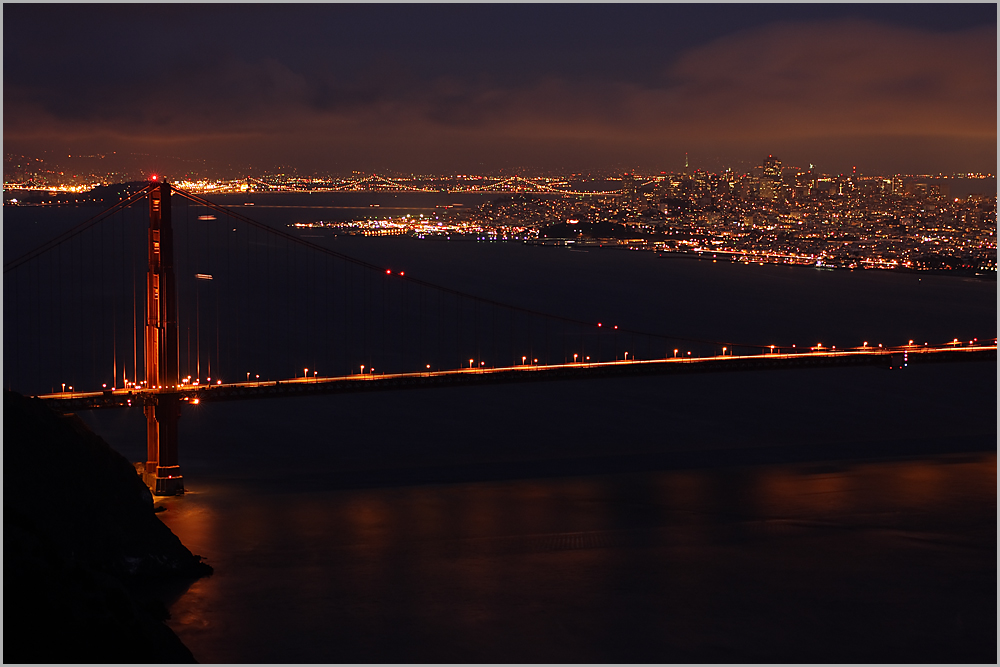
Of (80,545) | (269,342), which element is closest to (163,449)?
(80,545)

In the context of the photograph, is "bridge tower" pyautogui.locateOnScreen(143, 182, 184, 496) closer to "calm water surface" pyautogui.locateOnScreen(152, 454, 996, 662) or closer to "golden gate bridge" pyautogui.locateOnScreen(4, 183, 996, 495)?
"golden gate bridge" pyautogui.locateOnScreen(4, 183, 996, 495)

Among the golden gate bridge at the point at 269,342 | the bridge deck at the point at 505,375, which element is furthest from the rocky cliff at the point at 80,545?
the golden gate bridge at the point at 269,342

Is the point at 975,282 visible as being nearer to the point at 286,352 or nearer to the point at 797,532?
the point at 286,352

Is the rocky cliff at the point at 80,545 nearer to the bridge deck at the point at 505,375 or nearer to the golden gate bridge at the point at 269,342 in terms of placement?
the bridge deck at the point at 505,375

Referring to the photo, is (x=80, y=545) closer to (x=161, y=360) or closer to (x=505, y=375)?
(x=161, y=360)

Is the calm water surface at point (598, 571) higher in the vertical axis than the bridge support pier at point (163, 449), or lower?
lower

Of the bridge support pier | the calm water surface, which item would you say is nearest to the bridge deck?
the bridge support pier

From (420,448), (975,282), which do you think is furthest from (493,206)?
(420,448)
